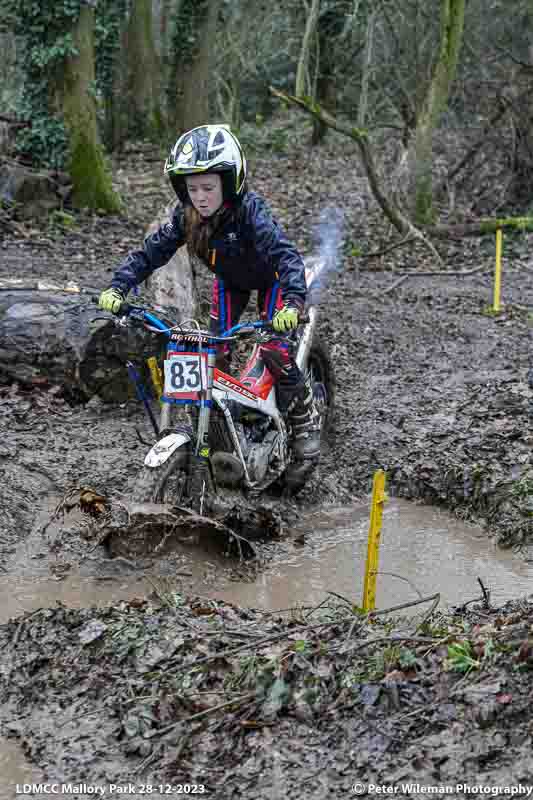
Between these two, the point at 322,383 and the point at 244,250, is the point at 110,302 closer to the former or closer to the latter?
the point at 244,250

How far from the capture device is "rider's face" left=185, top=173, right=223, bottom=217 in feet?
18.1

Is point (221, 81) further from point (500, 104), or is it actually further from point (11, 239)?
point (11, 239)

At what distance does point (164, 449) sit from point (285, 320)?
1030mm

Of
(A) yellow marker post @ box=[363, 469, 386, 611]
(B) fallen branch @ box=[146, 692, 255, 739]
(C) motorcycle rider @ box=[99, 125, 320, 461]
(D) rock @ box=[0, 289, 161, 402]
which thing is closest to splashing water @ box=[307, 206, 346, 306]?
(D) rock @ box=[0, 289, 161, 402]

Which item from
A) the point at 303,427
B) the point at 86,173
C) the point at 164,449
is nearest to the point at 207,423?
the point at 164,449

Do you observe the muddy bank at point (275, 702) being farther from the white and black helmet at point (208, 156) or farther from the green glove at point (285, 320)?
the white and black helmet at point (208, 156)

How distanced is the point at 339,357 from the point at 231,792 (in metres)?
6.58

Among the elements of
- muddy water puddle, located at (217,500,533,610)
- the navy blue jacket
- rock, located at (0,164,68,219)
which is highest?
rock, located at (0,164,68,219)

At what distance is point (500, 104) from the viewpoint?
56.5ft

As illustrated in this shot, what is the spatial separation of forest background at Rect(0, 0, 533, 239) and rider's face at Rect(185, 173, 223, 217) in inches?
325

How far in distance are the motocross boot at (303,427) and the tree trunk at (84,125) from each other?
8.87 metres

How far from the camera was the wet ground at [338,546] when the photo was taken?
3.22 m

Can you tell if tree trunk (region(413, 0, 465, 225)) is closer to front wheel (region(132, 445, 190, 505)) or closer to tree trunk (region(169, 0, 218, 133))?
tree trunk (region(169, 0, 218, 133))

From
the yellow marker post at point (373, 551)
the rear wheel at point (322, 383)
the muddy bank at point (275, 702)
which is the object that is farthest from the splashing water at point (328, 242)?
the muddy bank at point (275, 702)
